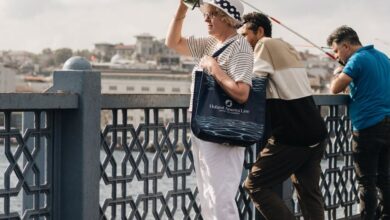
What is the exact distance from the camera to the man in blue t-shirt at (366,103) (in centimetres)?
721

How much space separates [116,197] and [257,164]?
0.95 meters

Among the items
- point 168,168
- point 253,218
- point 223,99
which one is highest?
point 223,99

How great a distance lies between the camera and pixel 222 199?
5254 millimetres

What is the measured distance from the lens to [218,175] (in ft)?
17.1

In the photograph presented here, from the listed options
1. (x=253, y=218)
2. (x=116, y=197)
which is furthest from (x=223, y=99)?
(x=253, y=218)

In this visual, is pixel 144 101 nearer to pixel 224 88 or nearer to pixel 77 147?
pixel 77 147

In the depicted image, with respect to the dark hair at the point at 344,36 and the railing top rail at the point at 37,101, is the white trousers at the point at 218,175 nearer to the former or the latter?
the railing top rail at the point at 37,101

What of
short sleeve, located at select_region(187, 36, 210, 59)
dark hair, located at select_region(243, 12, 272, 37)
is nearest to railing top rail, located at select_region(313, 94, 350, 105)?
dark hair, located at select_region(243, 12, 272, 37)

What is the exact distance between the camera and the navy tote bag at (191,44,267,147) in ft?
16.9

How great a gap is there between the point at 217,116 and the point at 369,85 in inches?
92.8

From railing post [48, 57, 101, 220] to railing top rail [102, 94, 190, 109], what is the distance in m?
0.15

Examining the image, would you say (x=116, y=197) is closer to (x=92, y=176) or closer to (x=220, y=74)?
(x=92, y=176)

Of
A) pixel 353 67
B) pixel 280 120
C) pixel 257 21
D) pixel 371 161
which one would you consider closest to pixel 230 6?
pixel 257 21

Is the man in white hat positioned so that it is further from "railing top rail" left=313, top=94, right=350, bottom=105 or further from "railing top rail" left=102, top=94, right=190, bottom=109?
"railing top rail" left=313, top=94, right=350, bottom=105
